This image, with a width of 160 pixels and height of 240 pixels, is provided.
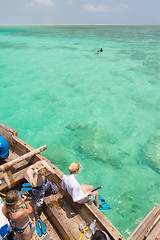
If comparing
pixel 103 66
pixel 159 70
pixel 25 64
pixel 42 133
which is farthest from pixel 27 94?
pixel 159 70

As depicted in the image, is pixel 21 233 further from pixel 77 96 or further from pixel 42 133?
pixel 77 96

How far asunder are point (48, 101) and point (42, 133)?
4486mm

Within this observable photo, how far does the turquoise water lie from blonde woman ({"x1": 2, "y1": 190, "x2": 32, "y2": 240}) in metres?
3.85

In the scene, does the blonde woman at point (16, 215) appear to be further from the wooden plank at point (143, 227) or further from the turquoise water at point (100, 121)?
the turquoise water at point (100, 121)

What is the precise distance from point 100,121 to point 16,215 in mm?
9786

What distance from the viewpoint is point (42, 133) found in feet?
37.2

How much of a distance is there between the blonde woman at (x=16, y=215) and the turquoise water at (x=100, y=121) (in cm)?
385

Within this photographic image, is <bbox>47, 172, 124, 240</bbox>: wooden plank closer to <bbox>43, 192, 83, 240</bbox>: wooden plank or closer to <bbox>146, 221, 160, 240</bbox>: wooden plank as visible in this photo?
<bbox>43, 192, 83, 240</bbox>: wooden plank

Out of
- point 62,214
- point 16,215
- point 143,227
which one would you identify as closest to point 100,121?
point 62,214

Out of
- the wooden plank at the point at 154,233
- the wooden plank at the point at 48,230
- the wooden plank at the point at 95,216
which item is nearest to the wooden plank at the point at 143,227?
the wooden plank at the point at 154,233

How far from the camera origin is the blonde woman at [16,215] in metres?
3.04

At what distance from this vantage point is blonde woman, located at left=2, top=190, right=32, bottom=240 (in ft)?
9.96

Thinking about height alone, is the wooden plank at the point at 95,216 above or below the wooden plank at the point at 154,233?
above

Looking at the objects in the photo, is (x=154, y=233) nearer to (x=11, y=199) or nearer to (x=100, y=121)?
(x=11, y=199)
